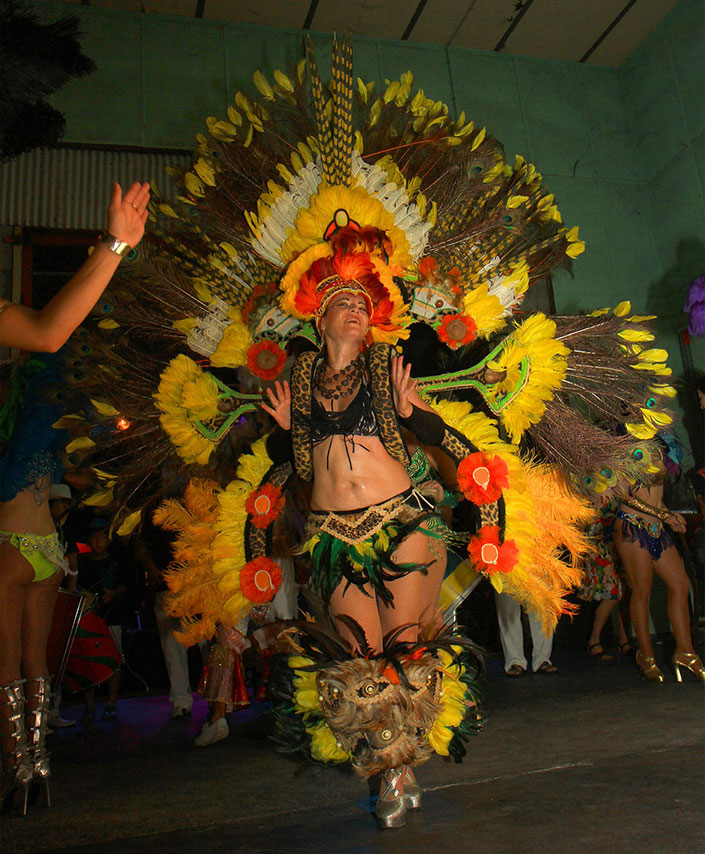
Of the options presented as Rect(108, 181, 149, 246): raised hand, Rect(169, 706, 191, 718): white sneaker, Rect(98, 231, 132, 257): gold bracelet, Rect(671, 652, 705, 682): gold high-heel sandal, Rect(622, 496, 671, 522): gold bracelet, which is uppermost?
Rect(108, 181, 149, 246): raised hand

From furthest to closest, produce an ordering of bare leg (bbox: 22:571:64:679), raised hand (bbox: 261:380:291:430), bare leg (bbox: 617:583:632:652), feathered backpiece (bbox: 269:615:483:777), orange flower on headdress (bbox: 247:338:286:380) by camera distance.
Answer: bare leg (bbox: 617:583:632:652) < orange flower on headdress (bbox: 247:338:286:380) < bare leg (bbox: 22:571:64:679) < raised hand (bbox: 261:380:291:430) < feathered backpiece (bbox: 269:615:483:777)

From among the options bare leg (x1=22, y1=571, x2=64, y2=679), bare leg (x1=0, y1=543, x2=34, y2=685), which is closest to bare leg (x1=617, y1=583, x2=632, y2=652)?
bare leg (x1=22, y1=571, x2=64, y2=679)

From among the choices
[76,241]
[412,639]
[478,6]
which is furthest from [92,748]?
[478,6]

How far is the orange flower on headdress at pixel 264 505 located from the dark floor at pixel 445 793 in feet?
3.58

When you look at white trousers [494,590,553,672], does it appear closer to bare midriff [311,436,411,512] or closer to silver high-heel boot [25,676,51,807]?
bare midriff [311,436,411,512]

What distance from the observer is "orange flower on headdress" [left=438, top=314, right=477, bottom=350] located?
3.16m

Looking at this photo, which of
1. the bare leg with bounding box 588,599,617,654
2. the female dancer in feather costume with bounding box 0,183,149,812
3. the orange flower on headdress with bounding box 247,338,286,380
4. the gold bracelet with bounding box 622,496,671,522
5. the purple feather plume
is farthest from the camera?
the bare leg with bounding box 588,599,617,654

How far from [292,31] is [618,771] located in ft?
22.1

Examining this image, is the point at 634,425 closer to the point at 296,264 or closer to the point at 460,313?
the point at 460,313

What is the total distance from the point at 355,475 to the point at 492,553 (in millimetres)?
614

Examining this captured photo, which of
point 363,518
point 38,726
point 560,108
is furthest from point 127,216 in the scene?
point 560,108

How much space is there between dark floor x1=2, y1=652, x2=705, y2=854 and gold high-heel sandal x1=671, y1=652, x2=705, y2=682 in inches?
4.8

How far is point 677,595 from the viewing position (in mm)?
4590

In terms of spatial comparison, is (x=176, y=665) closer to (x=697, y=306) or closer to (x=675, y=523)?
(x=675, y=523)
